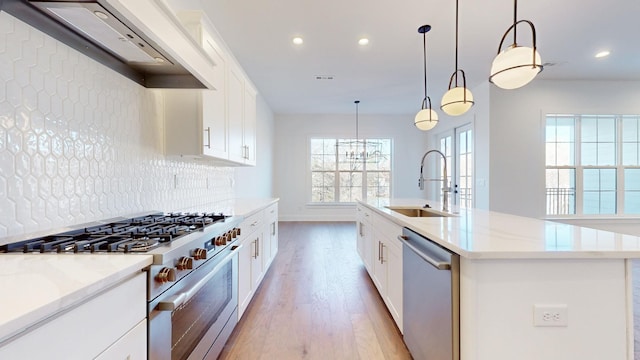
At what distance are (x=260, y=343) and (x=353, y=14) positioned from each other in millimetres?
A: 3037

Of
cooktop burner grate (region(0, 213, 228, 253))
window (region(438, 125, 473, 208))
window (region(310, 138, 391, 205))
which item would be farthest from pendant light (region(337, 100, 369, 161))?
cooktop burner grate (region(0, 213, 228, 253))

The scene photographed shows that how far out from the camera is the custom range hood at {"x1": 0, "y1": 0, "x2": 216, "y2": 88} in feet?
3.41

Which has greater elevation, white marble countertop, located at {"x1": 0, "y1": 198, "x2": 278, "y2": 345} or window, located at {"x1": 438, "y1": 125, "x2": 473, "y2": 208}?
window, located at {"x1": 438, "y1": 125, "x2": 473, "y2": 208}

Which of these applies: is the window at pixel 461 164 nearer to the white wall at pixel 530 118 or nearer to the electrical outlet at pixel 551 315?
the white wall at pixel 530 118

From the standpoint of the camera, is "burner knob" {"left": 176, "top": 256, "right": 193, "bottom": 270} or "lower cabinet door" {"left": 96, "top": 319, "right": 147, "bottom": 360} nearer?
"lower cabinet door" {"left": 96, "top": 319, "right": 147, "bottom": 360}

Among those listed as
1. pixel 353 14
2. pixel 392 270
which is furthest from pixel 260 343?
pixel 353 14

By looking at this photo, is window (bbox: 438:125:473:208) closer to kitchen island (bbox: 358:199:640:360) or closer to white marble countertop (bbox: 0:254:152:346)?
kitchen island (bbox: 358:199:640:360)

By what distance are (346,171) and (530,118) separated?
406 cm

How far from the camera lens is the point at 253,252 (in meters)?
2.46

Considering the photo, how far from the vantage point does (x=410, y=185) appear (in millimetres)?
7594

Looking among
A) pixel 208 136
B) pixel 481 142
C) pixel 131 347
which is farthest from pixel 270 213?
pixel 481 142

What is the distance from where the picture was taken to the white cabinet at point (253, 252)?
2.11m

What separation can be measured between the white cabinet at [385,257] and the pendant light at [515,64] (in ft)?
3.92

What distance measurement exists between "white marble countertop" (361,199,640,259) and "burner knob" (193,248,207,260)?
1077mm
